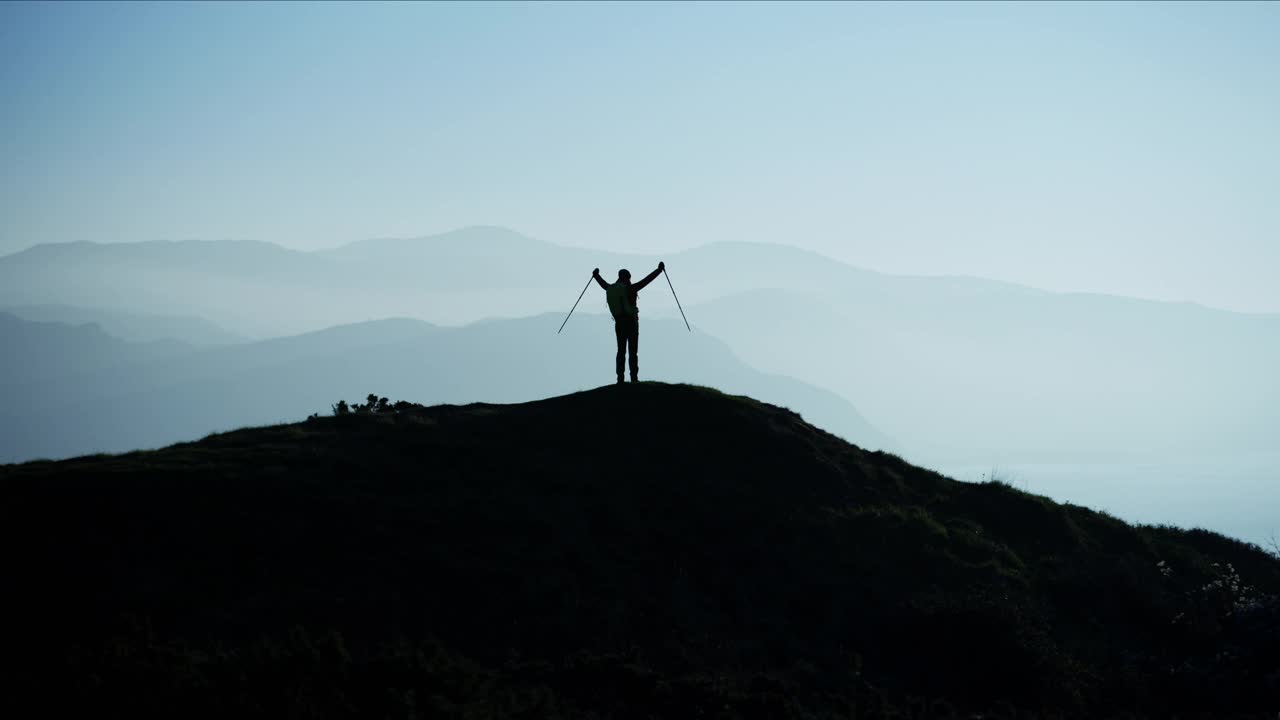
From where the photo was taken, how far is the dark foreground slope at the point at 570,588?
13445 mm

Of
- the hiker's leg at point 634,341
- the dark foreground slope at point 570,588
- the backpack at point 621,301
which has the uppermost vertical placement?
the backpack at point 621,301

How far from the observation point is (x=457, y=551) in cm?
1862

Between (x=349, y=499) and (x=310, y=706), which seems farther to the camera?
(x=349, y=499)

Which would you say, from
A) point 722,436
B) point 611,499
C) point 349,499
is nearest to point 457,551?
point 349,499

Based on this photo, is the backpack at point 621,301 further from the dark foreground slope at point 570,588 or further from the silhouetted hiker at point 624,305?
the dark foreground slope at point 570,588

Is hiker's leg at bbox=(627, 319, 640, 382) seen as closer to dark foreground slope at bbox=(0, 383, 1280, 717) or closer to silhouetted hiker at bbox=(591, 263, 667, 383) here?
silhouetted hiker at bbox=(591, 263, 667, 383)

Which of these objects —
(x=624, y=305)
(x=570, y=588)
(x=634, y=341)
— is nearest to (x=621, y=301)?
(x=624, y=305)

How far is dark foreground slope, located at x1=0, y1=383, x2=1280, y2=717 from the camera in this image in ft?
44.1

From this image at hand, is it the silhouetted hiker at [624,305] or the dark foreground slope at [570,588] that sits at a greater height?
the silhouetted hiker at [624,305]

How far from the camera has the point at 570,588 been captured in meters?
18.1

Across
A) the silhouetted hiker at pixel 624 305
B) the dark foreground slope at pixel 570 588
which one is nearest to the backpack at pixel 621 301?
the silhouetted hiker at pixel 624 305

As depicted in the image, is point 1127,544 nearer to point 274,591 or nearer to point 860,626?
point 860,626

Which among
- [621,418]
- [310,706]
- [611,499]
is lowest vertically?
[310,706]

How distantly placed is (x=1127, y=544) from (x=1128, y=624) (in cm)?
707
